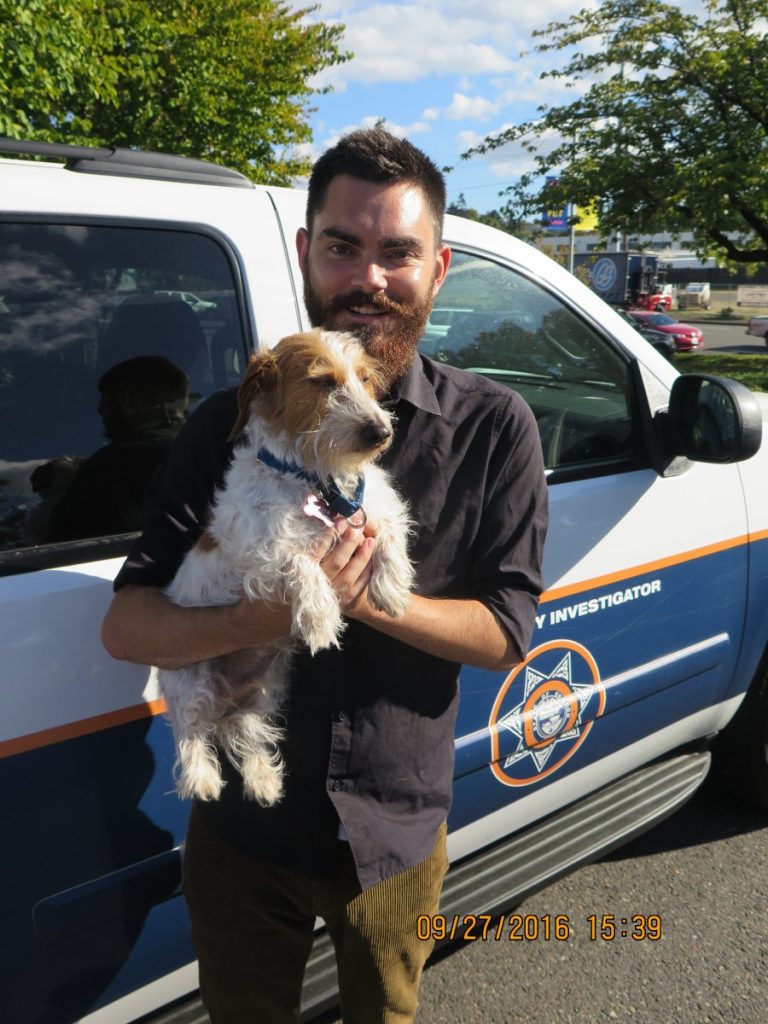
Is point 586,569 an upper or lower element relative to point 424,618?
lower

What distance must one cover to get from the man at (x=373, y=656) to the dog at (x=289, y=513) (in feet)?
0.26

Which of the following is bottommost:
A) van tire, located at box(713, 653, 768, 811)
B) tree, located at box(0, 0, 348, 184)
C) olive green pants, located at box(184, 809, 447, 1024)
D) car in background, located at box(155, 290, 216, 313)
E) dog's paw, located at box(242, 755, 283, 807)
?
van tire, located at box(713, 653, 768, 811)

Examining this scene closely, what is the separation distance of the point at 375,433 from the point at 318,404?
130 millimetres

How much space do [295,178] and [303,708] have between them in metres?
15.8

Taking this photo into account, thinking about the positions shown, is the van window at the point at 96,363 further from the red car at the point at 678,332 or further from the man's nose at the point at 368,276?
the red car at the point at 678,332

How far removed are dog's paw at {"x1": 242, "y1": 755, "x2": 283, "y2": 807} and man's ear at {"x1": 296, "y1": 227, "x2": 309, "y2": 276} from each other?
108cm

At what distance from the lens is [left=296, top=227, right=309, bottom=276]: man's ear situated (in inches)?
73.5

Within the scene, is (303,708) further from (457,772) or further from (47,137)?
(47,137)

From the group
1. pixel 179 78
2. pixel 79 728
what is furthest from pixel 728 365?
pixel 79 728

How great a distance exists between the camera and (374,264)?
1.76 m

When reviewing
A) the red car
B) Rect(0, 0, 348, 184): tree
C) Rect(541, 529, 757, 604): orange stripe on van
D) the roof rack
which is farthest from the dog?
the red car

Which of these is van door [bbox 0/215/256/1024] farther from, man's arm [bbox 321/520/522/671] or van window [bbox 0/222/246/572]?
man's arm [bbox 321/520/522/671]

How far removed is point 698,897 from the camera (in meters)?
3.25
